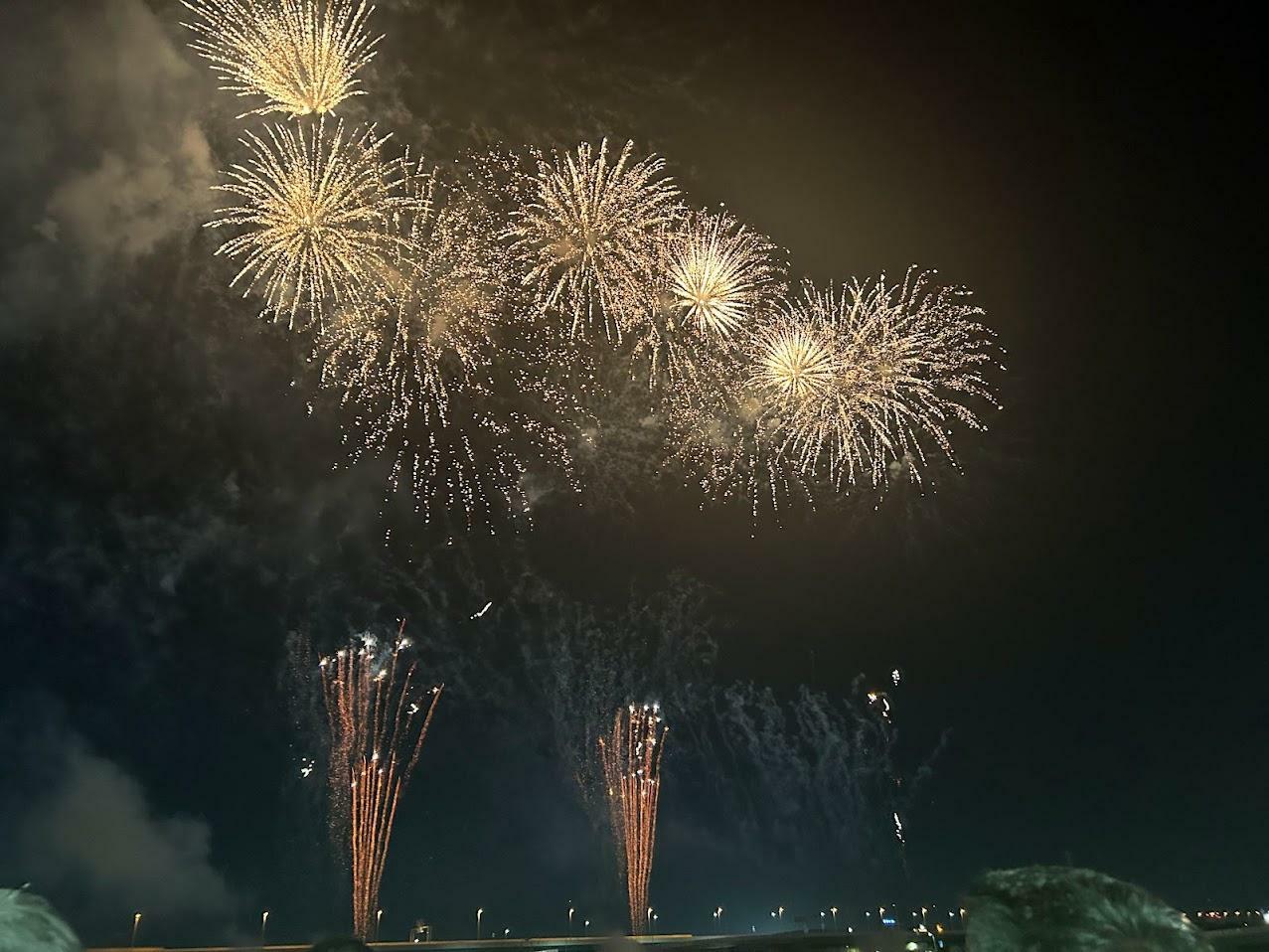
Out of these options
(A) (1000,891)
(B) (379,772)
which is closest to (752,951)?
(B) (379,772)

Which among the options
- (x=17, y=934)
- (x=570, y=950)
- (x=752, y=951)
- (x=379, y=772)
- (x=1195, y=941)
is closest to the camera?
(x=17, y=934)

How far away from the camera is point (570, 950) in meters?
51.1

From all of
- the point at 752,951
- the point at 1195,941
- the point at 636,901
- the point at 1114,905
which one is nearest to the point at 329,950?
the point at 1114,905

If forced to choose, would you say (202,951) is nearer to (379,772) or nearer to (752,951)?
(379,772)

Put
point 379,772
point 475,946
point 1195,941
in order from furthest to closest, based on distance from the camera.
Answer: point 475,946, point 379,772, point 1195,941

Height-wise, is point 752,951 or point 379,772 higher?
point 379,772

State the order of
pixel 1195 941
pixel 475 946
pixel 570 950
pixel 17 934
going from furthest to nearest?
pixel 475 946, pixel 570 950, pixel 1195 941, pixel 17 934

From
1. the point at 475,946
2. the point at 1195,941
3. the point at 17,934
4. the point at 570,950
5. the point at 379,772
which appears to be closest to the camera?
the point at 17,934

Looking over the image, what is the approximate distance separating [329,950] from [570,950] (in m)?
37.0

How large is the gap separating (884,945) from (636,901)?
1451cm

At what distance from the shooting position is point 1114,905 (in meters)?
17.1

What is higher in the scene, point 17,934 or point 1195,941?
point 17,934

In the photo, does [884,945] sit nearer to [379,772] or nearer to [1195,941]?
[379,772]

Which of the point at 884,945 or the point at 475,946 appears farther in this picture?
the point at 475,946
